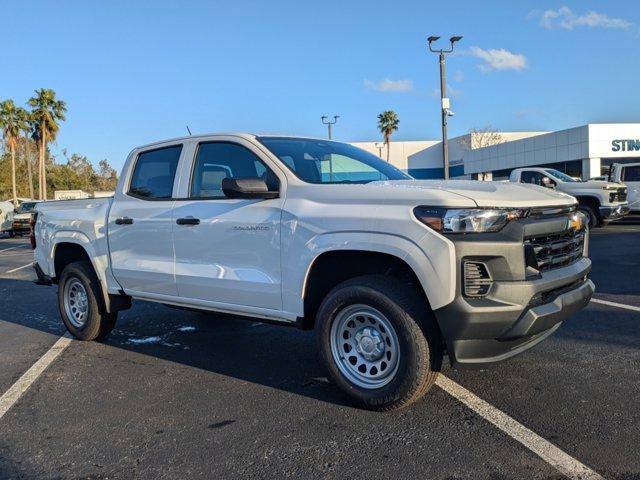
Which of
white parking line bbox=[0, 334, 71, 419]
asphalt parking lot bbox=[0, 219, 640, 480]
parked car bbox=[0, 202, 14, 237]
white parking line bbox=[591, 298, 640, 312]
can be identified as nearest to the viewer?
asphalt parking lot bbox=[0, 219, 640, 480]

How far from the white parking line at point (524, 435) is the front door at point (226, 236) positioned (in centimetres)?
146

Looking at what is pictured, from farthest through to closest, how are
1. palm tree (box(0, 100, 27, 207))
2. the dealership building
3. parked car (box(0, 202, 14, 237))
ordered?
palm tree (box(0, 100, 27, 207)), the dealership building, parked car (box(0, 202, 14, 237))

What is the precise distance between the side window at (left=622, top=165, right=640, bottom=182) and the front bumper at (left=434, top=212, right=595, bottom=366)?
17.4m

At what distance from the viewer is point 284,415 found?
395 centimetres

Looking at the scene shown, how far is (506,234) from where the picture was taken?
3547 millimetres

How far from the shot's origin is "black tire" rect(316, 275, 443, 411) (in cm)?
367

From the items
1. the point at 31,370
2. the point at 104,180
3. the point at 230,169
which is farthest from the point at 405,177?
the point at 104,180

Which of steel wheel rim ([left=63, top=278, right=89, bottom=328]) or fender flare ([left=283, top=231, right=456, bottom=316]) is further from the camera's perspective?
steel wheel rim ([left=63, top=278, right=89, bottom=328])

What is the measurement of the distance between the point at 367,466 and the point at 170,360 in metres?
2.76

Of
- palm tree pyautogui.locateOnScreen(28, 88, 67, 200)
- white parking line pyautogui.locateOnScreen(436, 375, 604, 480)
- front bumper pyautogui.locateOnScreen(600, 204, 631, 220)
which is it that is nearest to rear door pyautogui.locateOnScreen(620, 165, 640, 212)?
front bumper pyautogui.locateOnScreen(600, 204, 631, 220)

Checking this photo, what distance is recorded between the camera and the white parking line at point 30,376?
4.44m

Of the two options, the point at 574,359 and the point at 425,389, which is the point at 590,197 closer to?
the point at 574,359

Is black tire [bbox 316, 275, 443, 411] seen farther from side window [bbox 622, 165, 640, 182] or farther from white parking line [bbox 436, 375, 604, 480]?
side window [bbox 622, 165, 640, 182]

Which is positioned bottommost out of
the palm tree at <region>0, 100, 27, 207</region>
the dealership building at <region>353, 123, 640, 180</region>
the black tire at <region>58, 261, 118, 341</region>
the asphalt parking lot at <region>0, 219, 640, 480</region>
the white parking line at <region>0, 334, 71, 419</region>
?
the white parking line at <region>0, 334, 71, 419</region>
